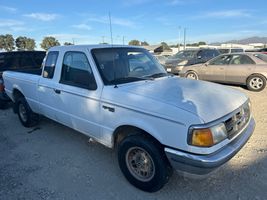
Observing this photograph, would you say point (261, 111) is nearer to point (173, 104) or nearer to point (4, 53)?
point (173, 104)

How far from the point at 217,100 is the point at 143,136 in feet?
3.40

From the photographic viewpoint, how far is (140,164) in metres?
3.14

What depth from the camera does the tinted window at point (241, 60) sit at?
9339 millimetres

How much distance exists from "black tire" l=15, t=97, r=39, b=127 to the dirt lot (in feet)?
1.98

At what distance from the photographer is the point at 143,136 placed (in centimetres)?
298

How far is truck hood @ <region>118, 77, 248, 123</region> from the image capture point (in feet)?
8.66

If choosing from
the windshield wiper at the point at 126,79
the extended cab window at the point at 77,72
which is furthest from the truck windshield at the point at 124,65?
the extended cab window at the point at 77,72

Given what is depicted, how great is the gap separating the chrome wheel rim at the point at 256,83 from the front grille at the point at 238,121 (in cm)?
642

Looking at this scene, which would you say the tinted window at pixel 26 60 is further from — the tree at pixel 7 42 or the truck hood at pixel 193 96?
the tree at pixel 7 42

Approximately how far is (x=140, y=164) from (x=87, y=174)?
94 cm

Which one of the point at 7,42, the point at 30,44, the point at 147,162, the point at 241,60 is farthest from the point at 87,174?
the point at 30,44

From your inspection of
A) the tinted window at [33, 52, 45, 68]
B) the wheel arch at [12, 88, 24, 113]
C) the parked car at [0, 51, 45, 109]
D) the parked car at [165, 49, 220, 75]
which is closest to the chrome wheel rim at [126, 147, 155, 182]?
the wheel arch at [12, 88, 24, 113]

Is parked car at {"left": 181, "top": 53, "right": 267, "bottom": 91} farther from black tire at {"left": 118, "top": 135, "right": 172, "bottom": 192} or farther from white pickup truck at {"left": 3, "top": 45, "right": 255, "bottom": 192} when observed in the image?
black tire at {"left": 118, "top": 135, "right": 172, "bottom": 192}

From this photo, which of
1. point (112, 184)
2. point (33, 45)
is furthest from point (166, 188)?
point (33, 45)
